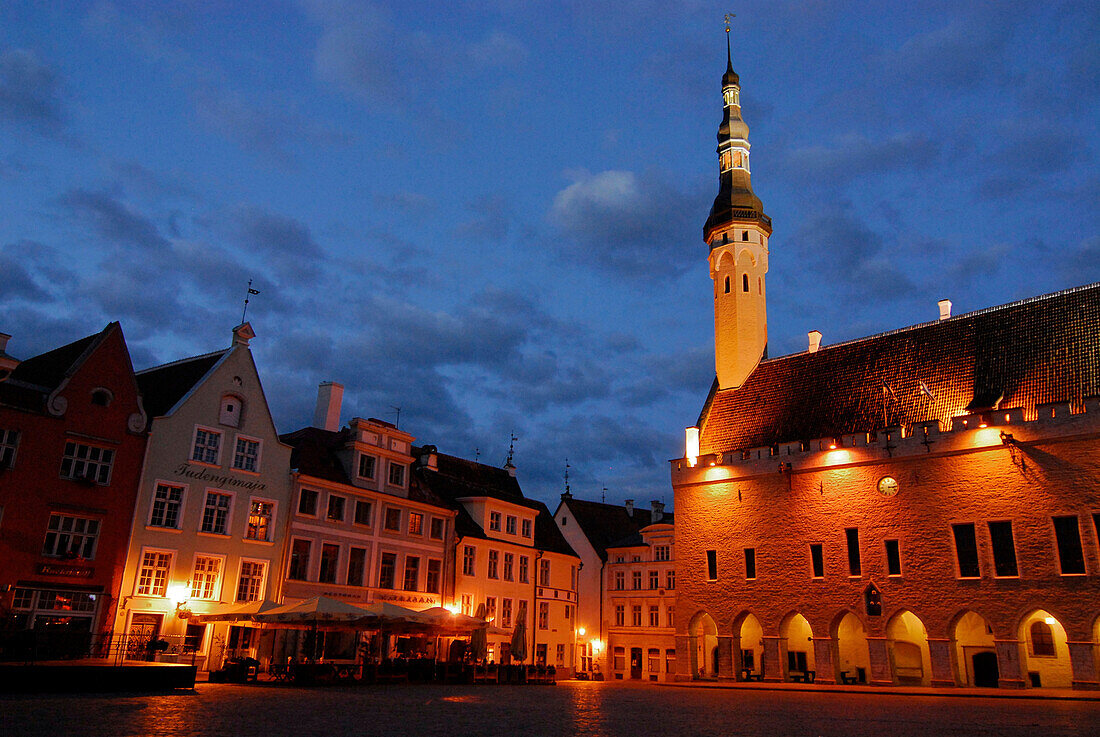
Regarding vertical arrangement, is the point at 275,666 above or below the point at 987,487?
below

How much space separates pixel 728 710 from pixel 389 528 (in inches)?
804

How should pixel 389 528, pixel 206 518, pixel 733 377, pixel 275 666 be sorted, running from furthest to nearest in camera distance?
1. pixel 733 377
2. pixel 389 528
3. pixel 206 518
4. pixel 275 666

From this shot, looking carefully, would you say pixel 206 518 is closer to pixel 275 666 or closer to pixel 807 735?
pixel 275 666

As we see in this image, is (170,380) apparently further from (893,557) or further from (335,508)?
(893,557)

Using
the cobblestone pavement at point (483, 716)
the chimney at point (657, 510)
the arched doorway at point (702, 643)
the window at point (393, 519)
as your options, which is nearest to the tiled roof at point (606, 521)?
the chimney at point (657, 510)

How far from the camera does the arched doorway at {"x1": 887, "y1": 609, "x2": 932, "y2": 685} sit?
3241 centimetres

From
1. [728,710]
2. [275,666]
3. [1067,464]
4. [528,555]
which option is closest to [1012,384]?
[1067,464]

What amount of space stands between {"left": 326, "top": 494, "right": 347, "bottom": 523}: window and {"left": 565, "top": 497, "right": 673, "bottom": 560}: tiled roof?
76.0ft

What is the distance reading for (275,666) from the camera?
80.5 feet

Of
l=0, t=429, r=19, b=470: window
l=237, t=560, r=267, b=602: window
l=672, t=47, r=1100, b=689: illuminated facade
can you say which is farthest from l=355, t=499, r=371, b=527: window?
l=672, t=47, r=1100, b=689: illuminated facade

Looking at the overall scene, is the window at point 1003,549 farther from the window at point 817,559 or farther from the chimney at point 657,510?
the chimney at point 657,510

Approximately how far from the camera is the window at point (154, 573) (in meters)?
26.0

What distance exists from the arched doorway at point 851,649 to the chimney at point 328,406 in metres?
23.2

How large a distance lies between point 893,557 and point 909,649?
4163mm
